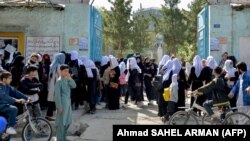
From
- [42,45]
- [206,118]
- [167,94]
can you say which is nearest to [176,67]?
[167,94]

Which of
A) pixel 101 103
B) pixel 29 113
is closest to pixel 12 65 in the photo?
pixel 29 113

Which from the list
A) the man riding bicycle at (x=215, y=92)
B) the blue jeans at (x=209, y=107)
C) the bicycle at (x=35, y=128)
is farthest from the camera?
the blue jeans at (x=209, y=107)

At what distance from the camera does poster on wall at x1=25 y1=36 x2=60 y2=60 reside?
1285 centimetres

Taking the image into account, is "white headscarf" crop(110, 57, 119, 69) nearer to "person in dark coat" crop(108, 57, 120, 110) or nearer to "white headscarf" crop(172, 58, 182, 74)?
"person in dark coat" crop(108, 57, 120, 110)

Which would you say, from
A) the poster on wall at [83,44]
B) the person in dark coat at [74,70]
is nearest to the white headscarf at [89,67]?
the person in dark coat at [74,70]

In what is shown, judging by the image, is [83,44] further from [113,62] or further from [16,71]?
[16,71]

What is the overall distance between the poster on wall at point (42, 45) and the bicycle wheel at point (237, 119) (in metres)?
6.36

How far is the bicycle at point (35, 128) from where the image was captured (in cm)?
766

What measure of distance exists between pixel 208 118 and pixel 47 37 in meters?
6.19

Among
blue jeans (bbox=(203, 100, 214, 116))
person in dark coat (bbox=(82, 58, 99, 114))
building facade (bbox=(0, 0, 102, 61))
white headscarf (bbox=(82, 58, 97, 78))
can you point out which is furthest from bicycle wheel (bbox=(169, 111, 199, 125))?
building facade (bbox=(0, 0, 102, 61))

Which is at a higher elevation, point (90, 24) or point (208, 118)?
Answer: point (90, 24)

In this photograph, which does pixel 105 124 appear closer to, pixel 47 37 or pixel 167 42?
pixel 47 37

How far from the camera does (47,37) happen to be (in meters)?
13.0

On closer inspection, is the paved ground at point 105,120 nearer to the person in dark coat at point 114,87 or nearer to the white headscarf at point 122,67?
the person in dark coat at point 114,87
